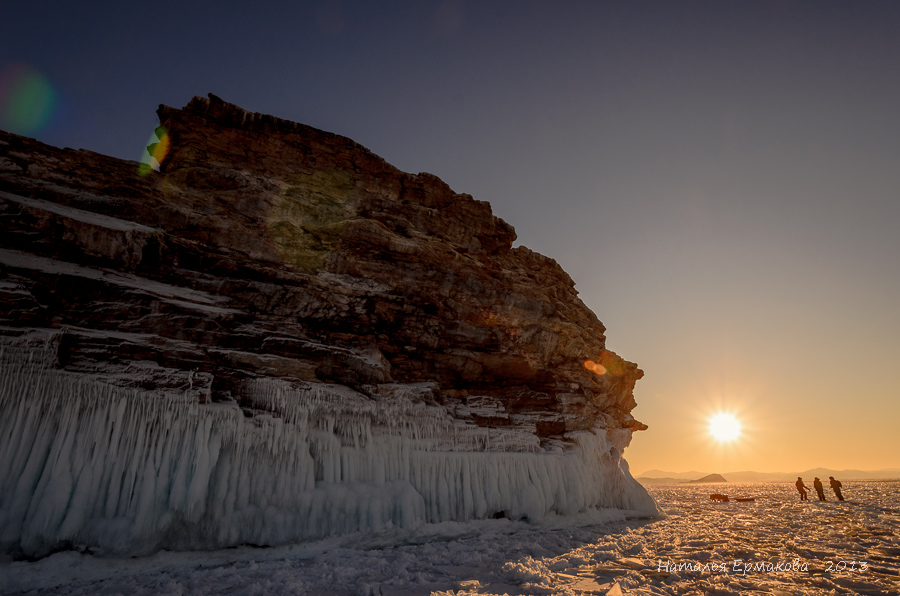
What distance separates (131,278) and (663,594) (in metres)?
18.7

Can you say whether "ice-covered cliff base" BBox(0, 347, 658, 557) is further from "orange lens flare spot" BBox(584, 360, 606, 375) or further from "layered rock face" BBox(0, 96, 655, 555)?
"orange lens flare spot" BBox(584, 360, 606, 375)

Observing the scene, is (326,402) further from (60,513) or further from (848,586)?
(848,586)

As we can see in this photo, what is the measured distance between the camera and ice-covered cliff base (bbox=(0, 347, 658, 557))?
11203mm

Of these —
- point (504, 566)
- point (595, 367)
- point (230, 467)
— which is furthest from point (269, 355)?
point (595, 367)

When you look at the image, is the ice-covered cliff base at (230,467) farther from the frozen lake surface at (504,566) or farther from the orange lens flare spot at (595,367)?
the orange lens flare spot at (595,367)

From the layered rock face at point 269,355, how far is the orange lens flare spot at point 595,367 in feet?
0.46

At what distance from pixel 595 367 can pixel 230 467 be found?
2179cm

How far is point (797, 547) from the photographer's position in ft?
42.6

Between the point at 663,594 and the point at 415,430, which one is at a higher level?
the point at 415,430

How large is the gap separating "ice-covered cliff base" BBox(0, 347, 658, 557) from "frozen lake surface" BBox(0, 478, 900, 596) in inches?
27.9

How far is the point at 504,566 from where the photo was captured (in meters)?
11.5

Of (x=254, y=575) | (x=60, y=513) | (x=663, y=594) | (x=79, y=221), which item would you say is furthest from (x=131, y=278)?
(x=663, y=594)

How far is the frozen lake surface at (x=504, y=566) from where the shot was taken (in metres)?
9.22

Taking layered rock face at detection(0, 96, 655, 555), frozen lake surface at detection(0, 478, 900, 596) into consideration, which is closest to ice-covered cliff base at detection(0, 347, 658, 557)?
layered rock face at detection(0, 96, 655, 555)
